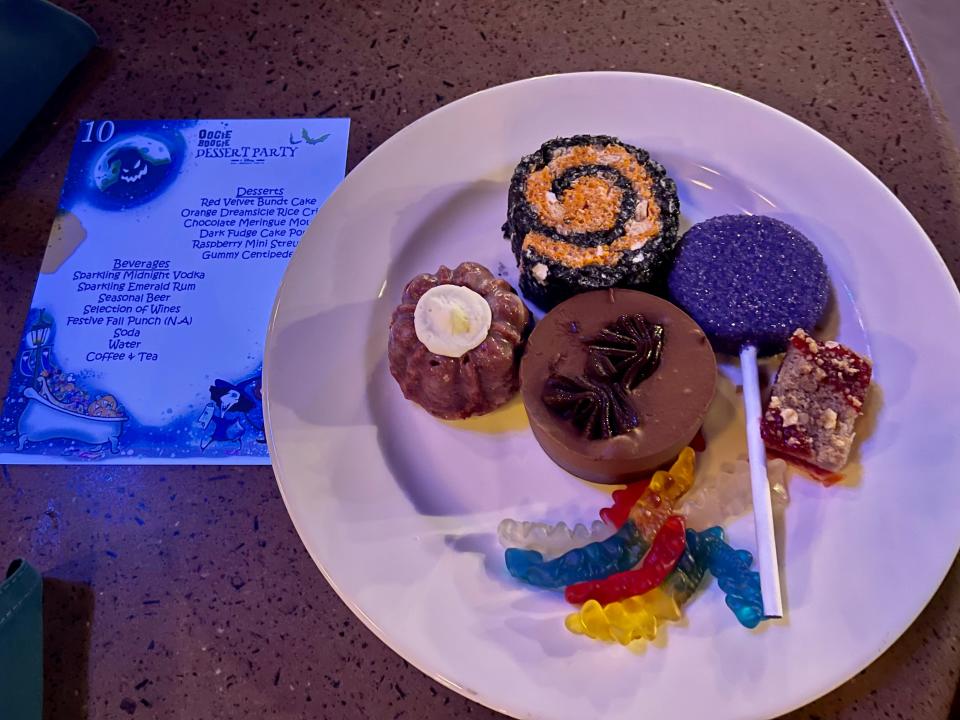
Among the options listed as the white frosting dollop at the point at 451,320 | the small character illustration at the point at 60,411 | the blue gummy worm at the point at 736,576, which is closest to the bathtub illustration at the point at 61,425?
the small character illustration at the point at 60,411

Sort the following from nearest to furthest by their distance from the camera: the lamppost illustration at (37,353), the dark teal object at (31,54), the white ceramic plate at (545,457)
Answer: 1. the white ceramic plate at (545,457)
2. the lamppost illustration at (37,353)
3. the dark teal object at (31,54)

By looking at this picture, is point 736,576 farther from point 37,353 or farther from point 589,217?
point 37,353

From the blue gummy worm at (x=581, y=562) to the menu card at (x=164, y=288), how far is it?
1.89ft

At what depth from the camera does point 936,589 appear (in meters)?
1.23

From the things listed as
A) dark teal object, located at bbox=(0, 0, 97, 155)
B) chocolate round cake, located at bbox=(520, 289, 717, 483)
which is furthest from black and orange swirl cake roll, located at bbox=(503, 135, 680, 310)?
dark teal object, located at bbox=(0, 0, 97, 155)

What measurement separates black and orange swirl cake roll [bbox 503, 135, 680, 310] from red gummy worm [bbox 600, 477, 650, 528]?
0.39m

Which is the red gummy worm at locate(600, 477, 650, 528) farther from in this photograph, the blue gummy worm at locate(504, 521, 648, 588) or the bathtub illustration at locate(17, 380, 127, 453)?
the bathtub illustration at locate(17, 380, 127, 453)

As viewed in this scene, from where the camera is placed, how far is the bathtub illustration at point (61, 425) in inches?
60.6

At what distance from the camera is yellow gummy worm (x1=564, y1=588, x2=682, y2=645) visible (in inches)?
48.7

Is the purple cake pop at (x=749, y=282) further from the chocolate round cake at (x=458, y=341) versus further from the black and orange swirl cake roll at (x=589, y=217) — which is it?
the chocolate round cake at (x=458, y=341)

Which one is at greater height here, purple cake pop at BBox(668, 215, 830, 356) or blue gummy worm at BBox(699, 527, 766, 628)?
purple cake pop at BBox(668, 215, 830, 356)

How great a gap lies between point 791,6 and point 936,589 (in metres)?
1.46

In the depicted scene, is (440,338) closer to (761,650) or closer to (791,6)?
(761,650)

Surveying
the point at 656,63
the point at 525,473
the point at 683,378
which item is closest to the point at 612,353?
the point at 683,378
